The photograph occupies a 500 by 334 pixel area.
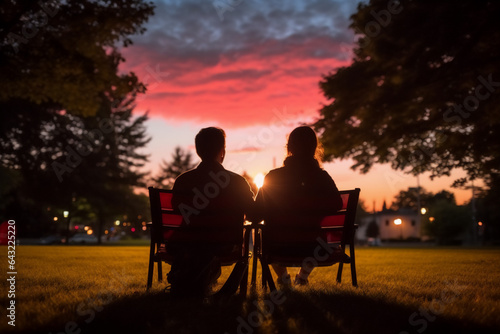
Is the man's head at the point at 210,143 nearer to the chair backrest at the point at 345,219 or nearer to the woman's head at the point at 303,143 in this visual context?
the woman's head at the point at 303,143

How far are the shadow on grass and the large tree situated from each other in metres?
10.2

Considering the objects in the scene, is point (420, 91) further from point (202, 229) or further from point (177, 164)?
point (177, 164)

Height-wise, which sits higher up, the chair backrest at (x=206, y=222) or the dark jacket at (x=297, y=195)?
the dark jacket at (x=297, y=195)

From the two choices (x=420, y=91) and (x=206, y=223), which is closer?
(x=206, y=223)

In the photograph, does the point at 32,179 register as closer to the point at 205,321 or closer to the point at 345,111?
the point at 345,111

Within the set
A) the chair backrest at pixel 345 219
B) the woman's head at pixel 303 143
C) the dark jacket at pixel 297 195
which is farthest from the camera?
the woman's head at pixel 303 143

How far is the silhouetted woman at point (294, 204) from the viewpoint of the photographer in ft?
13.6

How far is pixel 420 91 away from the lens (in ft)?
43.8

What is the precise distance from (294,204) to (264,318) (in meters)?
1.34

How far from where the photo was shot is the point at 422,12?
1279 centimetres

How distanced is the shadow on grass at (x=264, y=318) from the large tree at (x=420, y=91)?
33.6 feet

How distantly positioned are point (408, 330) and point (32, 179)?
28222 mm

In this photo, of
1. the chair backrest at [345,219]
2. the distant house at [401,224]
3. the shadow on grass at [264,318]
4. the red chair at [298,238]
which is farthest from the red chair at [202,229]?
the distant house at [401,224]

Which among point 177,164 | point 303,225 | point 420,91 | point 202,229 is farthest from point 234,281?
point 177,164
